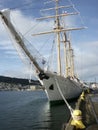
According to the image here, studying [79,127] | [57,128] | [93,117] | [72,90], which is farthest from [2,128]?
[72,90]

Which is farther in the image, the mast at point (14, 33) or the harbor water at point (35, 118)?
the mast at point (14, 33)

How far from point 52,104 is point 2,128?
17.1 m

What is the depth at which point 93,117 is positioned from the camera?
17.7 meters

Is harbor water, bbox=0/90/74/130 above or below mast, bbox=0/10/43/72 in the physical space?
below

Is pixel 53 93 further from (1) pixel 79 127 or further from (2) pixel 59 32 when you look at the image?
(1) pixel 79 127

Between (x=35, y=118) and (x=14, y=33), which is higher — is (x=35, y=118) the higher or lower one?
the lower one

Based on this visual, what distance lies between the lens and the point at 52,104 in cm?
4038

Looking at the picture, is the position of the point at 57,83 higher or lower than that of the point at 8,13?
lower

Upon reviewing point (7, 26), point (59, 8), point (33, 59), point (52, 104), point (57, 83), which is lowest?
point (52, 104)

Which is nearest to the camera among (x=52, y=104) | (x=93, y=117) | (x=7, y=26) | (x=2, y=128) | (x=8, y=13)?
(x=93, y=117)

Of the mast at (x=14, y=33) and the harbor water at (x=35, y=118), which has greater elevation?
A: the mast at (x=14, y=33)

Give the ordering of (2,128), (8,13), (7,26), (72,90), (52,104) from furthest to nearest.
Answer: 1. (72,90)
2. (52,104)
3. (7,26)
4. (8,13)
5. (2,128)

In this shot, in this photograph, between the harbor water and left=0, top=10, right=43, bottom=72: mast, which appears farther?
left=0, top=10, right=43, bottom=72: mast

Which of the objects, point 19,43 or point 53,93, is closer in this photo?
point 19,43
